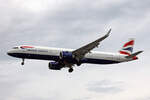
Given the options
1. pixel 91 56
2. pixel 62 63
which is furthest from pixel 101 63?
pixel 62 63

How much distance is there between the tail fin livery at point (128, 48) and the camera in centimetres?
9327

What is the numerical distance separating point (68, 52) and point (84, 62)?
5.71 m

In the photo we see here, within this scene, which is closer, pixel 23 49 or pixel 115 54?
pixel 23 49

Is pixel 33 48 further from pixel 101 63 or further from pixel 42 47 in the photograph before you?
pixel 101 63

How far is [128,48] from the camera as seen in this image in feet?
313

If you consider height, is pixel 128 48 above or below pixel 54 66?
above

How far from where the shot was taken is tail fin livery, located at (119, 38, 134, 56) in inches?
3672

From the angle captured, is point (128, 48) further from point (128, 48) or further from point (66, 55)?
point (66, 55)

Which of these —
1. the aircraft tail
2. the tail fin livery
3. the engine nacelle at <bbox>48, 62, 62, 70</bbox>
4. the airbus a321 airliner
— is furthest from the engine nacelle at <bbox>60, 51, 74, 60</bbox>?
the tail fin livery

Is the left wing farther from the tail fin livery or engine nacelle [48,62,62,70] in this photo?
the tail fin livery

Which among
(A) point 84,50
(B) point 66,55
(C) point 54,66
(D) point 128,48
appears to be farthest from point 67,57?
(D) point 128,48

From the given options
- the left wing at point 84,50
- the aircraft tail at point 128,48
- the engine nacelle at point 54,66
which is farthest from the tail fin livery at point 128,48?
the engine nacelle at point 54,66

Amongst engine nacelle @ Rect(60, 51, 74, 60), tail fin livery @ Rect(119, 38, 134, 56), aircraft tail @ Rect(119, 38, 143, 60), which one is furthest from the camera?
tail fin livery @ Rect(119, 38, 134, 56)

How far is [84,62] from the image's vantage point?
83188 millimetres
